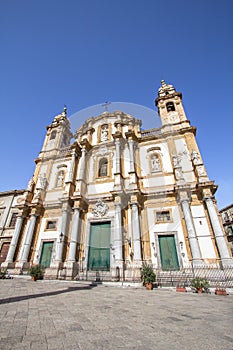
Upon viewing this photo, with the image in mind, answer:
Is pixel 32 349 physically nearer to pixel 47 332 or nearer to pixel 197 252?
pixel 47 332

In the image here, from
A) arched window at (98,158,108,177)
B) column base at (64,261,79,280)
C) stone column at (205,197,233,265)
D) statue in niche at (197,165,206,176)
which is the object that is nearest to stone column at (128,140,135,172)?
arched window at (98,158,108,177)

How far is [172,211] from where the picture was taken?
13.2 m

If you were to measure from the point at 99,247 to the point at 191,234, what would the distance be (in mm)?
7183

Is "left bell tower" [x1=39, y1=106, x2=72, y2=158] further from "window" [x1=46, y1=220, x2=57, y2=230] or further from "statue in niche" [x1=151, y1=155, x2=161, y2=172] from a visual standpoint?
"statue in niche" [x1=151, y1=155, x2=161, y2=172]

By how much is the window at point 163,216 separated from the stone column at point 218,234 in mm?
2886

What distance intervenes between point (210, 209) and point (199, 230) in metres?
1.70

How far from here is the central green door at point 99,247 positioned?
13063mm

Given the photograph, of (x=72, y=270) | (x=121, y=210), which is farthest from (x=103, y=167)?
(x=72, y=270)

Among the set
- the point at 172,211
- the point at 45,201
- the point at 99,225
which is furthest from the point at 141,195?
the point at 45,201

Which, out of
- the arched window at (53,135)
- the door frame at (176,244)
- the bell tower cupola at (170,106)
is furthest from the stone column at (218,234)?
the arched window at (53,135)

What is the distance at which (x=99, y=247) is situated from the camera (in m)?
13.8

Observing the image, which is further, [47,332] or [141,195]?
[141,195]

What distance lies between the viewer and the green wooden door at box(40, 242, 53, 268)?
14.4m

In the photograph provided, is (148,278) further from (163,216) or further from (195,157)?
(195,157)
